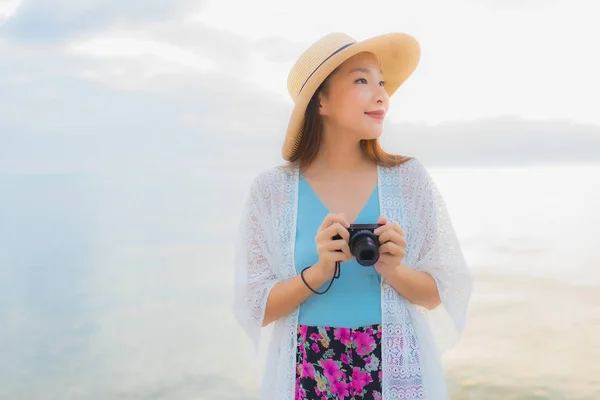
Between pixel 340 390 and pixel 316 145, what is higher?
pixel 316 145

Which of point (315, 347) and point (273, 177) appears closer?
point (315, 347)

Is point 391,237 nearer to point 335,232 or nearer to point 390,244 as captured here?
point 390,244

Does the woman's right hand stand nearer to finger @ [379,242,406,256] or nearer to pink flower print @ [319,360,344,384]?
finger @ [379,242,406,256]

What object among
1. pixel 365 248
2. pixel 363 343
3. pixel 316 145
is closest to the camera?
pixel 365 248

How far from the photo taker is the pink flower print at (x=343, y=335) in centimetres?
149

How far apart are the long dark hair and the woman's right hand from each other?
31cm

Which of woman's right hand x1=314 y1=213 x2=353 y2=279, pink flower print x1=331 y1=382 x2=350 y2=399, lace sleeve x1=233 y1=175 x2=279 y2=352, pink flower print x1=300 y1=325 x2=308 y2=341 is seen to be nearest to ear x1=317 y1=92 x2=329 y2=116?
lace sleeve x1=233 y1=175 x2=279 y2=352

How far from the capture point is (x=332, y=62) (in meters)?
1.61

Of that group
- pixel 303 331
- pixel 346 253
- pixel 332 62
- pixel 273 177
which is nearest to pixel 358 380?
pixel 303 331

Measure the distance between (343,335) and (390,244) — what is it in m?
0.23

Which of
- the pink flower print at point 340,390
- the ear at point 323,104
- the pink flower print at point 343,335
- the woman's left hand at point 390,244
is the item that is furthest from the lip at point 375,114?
the pink flower print at point 340,390

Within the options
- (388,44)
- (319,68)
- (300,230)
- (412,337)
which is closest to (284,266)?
(300,230)

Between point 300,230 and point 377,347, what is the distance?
0.33 meters

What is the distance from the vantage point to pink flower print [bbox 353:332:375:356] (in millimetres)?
1496
